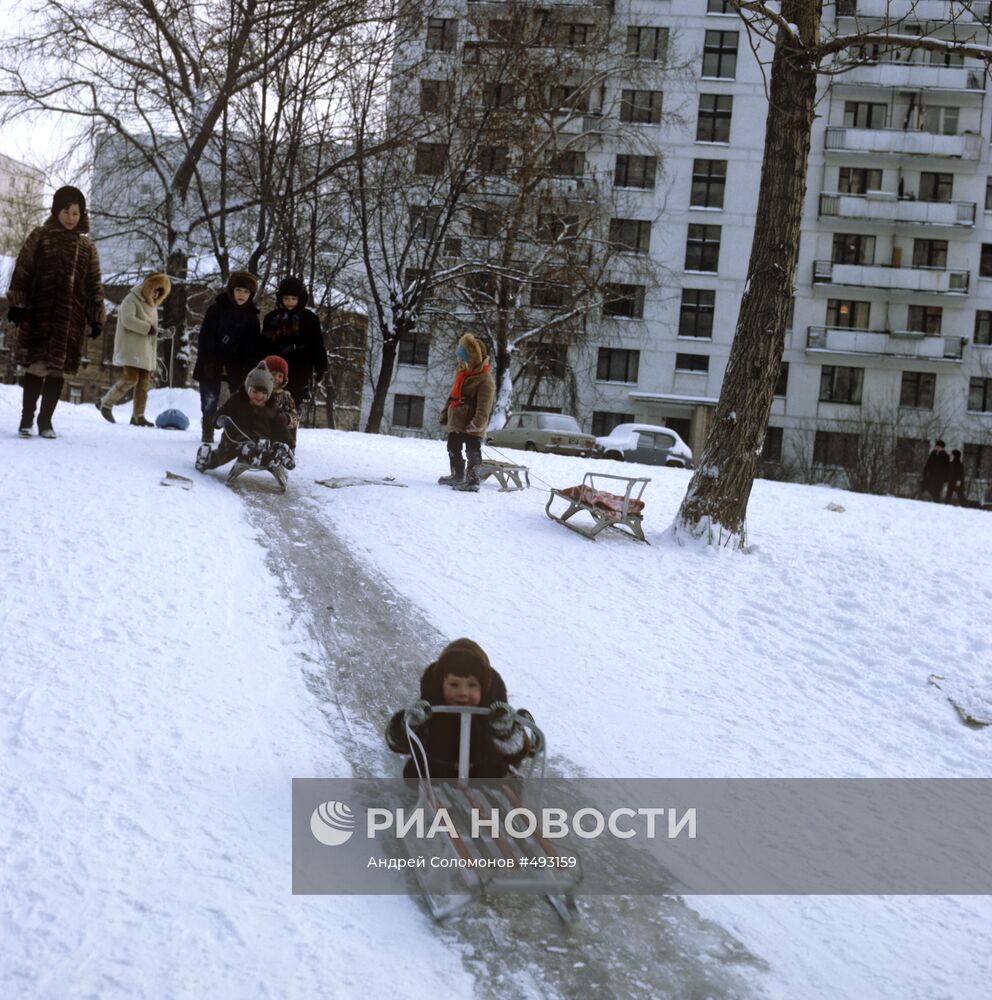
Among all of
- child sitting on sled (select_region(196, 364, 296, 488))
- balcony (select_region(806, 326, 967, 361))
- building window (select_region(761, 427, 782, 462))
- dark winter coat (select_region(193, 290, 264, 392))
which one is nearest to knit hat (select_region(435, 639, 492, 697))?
child sitting on sled (select_region(196, 364, 296, 488))

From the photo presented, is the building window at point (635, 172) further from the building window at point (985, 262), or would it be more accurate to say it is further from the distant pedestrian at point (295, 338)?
the distant pedestrian at point (295, 338)

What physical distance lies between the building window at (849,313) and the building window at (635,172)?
914cm

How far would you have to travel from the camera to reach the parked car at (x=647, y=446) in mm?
30078

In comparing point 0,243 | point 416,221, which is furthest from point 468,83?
point 0,243

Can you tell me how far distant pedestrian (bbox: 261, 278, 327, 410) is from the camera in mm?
11094

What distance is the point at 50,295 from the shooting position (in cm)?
1020

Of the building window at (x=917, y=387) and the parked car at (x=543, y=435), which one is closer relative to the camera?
the parked car at (x=543, y=435)

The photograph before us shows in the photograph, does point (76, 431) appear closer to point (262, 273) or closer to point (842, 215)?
point (262, 273)

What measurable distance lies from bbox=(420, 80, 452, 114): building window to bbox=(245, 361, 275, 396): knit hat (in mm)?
14938

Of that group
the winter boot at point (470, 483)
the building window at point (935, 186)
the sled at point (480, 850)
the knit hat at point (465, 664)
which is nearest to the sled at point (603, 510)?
the winter boot at point (470, 483)

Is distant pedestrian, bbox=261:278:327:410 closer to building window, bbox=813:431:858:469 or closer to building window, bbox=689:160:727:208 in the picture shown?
building window, bbox=813:431:858:469

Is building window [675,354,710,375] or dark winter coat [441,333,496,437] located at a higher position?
building window [675,354,710,375]

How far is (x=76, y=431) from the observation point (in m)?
12.3

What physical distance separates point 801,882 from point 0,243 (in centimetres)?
6150
